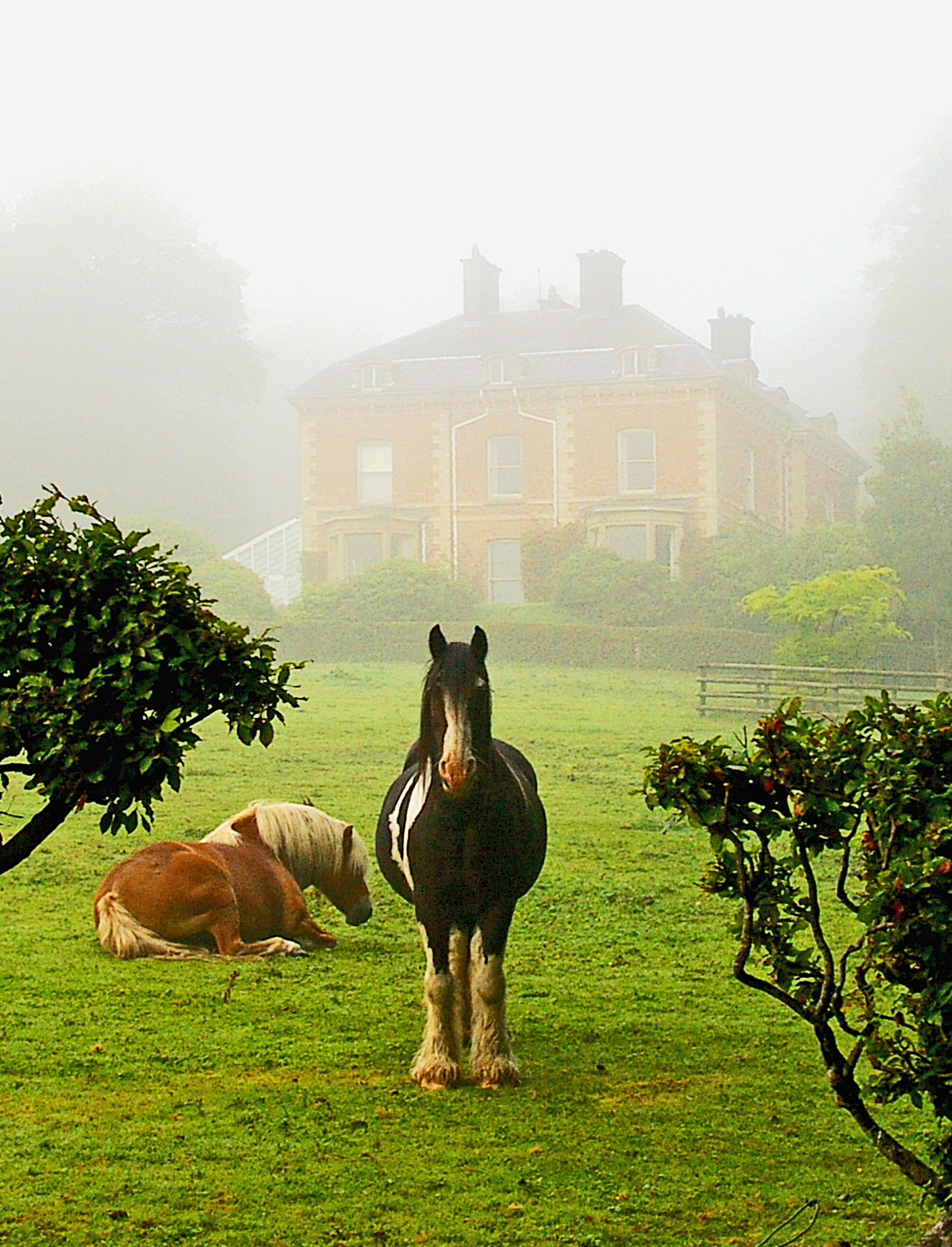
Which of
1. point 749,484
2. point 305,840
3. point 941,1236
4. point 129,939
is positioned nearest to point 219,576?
point 749,484

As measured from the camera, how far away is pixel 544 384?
30.2 ft

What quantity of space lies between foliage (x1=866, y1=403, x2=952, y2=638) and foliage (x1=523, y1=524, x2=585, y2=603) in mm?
1681

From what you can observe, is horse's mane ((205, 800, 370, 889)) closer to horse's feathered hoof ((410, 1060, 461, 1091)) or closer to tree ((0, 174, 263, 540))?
horse's feathered hoof ((410, 1060, 461, 1091))

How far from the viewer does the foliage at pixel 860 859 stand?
246cm

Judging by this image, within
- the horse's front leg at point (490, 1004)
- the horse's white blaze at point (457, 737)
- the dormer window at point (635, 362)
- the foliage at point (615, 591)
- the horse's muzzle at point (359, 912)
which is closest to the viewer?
the horse's white blaze at point (457, 737)

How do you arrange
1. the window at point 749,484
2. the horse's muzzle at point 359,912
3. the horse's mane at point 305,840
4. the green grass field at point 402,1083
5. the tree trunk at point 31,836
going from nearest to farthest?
the tree trunk at point 31,836 → the green grass field at point 402,1083 → the horse's mane at point 305,840 → the horse's muzzle at point 359,912 → the window at point 749,484

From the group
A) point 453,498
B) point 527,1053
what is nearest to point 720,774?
point 527,1053

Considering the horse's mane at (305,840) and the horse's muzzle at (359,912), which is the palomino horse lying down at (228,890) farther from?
the horse's muzzle at (359,912)

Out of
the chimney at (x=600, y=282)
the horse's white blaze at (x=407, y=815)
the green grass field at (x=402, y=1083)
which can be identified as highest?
the chimney at (x=600, y=282)

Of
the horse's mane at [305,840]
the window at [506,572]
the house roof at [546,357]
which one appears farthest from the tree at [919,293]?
the horse's mane at [305,840]

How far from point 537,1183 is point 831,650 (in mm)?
4999

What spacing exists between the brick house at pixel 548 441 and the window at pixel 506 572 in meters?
0.01

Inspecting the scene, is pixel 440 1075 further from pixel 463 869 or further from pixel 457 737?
pixel 457 737

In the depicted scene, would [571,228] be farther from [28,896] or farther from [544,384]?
[28,896]
